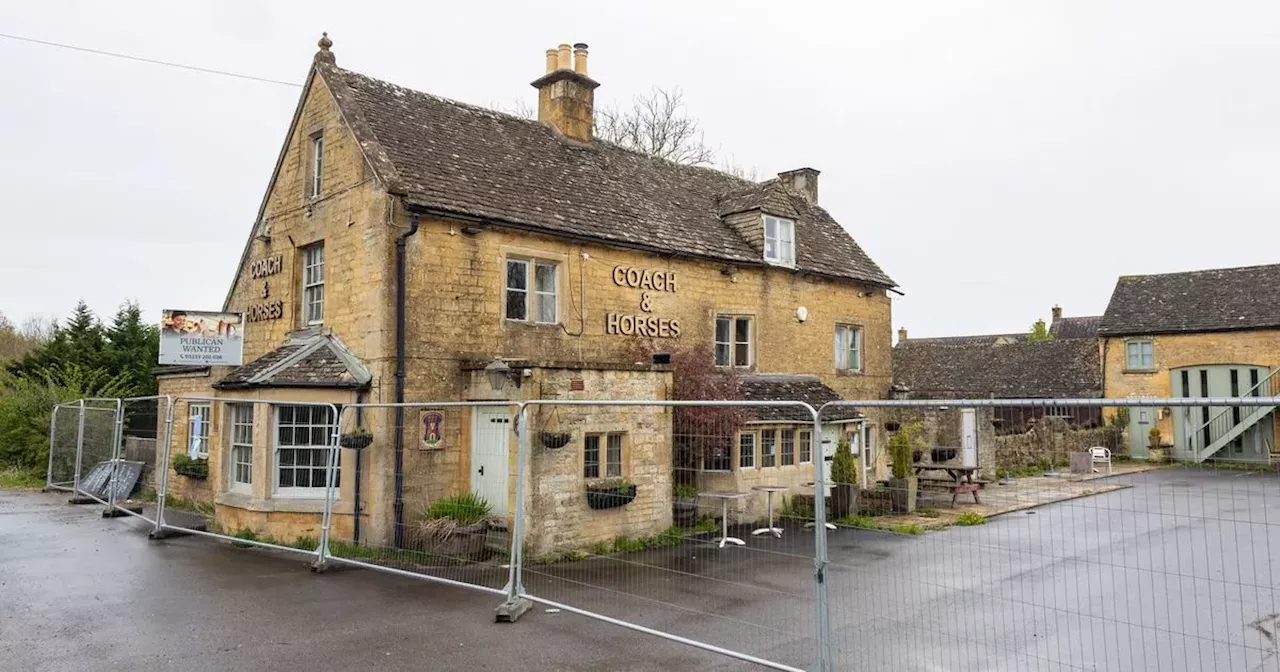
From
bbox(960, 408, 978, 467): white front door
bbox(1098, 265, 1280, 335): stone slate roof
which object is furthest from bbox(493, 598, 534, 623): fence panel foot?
Result: bbox(1098, 265, 1280, 335): stone slate roof

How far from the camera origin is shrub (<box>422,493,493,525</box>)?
12727 mm

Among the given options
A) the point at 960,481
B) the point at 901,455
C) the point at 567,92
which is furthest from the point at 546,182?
the point at 960,481

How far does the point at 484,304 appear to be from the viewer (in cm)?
1461

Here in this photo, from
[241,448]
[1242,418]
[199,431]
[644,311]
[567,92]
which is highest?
[567,92]

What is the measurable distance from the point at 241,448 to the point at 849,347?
1558 centimetres

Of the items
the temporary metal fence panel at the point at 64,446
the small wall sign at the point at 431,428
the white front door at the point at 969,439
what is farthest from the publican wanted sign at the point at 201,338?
the white front door at the point at 969,439

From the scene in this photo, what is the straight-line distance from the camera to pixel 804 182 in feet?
83.8

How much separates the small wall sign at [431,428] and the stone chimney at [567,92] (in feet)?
29.6

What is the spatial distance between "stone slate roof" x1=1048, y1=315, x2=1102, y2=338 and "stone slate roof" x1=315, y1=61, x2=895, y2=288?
42244mm

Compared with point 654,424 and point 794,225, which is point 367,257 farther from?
point 794,225

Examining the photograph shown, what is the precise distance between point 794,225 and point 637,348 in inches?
258

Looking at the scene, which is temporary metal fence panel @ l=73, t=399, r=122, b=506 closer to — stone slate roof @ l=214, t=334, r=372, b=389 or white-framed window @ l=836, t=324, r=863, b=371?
stone slate roof @ l=214, t=334, r=372, b=389

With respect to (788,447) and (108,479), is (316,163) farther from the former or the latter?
(788,447)

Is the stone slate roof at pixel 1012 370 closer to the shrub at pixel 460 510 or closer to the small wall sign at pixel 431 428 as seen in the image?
the small wall sign at pixel 431 428
